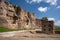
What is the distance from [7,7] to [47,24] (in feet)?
52.1

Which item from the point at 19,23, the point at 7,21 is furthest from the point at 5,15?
the point at 19,23

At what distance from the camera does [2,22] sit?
45.0m

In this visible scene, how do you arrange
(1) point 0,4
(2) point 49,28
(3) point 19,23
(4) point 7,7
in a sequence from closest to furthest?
(2) point 49,28
(1) point 0,4
(4) point 7,7
(3) point 19,23

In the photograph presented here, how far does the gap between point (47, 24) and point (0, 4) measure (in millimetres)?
15939

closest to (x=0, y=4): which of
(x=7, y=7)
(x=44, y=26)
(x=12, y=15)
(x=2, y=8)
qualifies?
(x=2, y=8)

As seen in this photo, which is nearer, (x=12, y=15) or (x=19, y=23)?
(x=12, y=15)

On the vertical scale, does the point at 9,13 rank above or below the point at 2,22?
above

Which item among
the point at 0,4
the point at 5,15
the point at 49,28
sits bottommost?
the point at 49,28

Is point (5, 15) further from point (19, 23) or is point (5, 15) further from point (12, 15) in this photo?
point (19, 23)

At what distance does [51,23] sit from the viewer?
4322 centimetres

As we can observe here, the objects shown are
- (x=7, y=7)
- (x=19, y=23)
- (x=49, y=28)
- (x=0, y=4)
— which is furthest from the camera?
(x=19, y=23)

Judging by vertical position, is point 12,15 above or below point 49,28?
above

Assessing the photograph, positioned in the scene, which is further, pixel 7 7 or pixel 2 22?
pixel 7 7

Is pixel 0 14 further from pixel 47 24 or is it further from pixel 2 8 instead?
pixel 47 24
